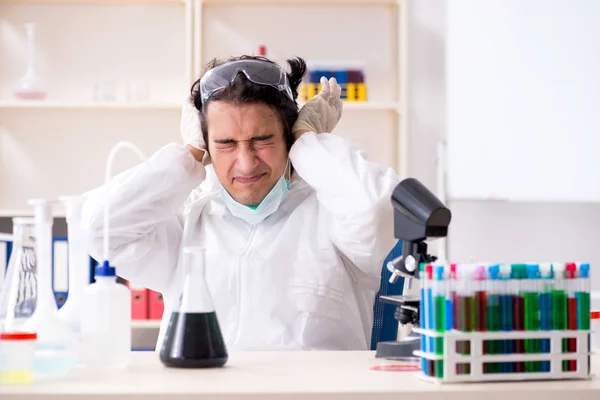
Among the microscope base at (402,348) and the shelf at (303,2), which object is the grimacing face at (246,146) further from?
the shelf at (303,2)

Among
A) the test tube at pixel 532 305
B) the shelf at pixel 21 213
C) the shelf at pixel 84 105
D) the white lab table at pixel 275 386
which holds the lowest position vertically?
the white lab table at pixel 275 386

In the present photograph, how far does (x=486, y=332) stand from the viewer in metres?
1.09

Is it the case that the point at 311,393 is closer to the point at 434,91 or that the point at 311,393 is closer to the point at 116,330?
the point at 116,330

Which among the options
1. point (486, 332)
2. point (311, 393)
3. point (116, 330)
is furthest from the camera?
point (116, 330)

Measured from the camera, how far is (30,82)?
3.54 metres

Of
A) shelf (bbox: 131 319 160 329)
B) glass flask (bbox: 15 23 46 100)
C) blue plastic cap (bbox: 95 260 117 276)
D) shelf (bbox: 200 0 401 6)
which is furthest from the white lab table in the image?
shelf (bbox: 200 0 401 6)

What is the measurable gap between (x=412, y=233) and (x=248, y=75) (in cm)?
72

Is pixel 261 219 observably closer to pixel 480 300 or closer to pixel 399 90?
pixel 480 300

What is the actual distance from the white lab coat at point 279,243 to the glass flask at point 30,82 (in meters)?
1.80

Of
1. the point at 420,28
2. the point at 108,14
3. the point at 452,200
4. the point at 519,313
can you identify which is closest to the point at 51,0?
the point at 108,14

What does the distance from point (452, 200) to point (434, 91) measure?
0.51 meters

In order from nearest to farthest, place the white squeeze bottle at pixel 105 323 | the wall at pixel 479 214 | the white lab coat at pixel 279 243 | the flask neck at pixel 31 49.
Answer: the white squeeze bottle at pixel 105 323 < the white lab coat at pixel 279 243 < the flask neck at pixel 31 49 < the wall at pixel 479 214

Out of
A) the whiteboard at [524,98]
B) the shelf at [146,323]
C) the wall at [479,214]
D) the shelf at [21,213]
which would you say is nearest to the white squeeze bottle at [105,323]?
the shelf at [146,323]

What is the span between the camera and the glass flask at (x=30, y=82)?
3.53 meters
